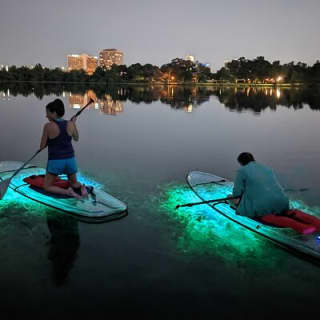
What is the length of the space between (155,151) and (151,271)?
30.9ft

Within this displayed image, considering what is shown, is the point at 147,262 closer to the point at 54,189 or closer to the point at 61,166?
the point at 61,166

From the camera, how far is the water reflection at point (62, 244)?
17.1 feet

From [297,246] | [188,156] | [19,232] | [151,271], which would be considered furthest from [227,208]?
[188,156]

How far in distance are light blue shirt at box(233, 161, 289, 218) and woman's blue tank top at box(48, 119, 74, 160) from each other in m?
3.67

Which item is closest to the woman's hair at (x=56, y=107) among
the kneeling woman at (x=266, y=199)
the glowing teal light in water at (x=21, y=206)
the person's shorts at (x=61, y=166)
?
the person's shorts at (x=61, y=166)

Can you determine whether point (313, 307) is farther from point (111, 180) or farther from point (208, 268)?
point (111, 180)

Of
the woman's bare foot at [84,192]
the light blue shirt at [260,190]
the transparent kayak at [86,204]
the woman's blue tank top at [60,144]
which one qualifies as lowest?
the transparent kayak at [86,204]

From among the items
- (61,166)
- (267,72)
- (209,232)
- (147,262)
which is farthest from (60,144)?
(267,72)

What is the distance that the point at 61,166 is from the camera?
692 centimetres

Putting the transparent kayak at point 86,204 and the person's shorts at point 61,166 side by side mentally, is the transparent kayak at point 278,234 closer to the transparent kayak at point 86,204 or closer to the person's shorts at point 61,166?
the transparent kayak at point 86,204

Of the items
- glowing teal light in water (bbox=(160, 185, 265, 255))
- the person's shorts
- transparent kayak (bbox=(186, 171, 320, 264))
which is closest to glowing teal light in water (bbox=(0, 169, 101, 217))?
the person's shorts

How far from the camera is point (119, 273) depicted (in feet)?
17.0

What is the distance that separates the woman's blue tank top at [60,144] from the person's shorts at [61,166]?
9cm

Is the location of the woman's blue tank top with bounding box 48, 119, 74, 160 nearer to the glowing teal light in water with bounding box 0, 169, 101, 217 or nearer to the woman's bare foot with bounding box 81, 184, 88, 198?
the woman's bare foot with bounding box 81, 184, 88, 198
